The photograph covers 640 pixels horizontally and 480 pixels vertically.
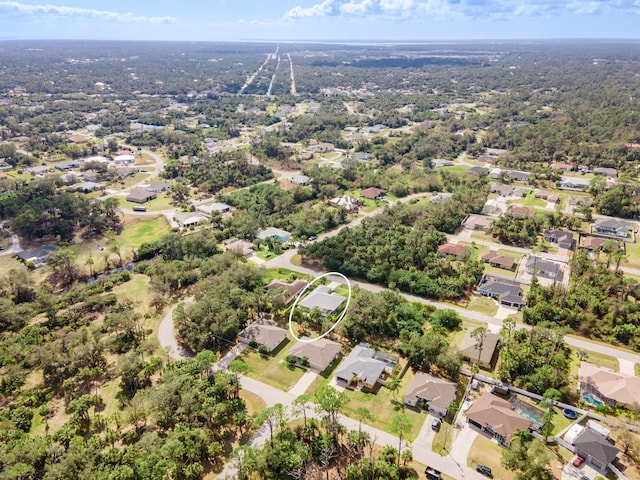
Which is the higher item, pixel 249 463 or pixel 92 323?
pixel 249 463

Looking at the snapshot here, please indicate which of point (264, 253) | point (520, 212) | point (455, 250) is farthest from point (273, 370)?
point (520, 212)

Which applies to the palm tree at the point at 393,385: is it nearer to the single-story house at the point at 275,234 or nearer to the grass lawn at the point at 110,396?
the grass lawn at the point at 110,396

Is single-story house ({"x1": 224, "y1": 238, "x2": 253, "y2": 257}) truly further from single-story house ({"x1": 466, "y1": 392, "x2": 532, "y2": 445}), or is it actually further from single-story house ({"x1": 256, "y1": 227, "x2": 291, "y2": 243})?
single-story house ({"x1": 466, "y1": 392, "x2": 532, "y2": 445})

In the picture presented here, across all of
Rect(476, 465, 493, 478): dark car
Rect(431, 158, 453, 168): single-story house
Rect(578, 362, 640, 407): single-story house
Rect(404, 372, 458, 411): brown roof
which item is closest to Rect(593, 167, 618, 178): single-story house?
Rect(431, 158, 453, 168): single-story house

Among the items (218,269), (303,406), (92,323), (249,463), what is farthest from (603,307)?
(92,323)

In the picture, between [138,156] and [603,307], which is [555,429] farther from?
[138,156]

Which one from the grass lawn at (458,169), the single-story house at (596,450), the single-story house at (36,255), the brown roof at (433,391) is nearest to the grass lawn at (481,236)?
the grass lawn at (458,169)
